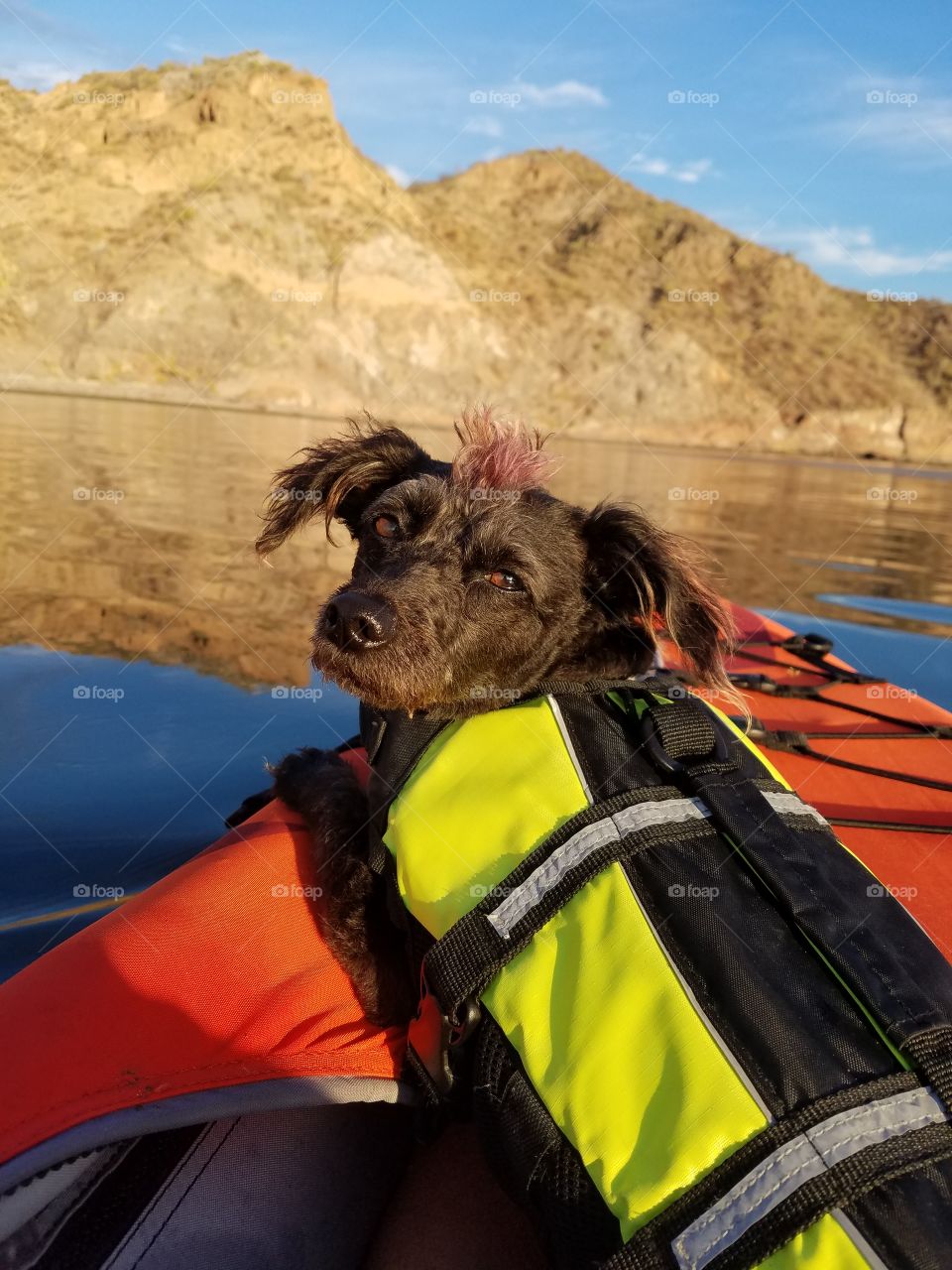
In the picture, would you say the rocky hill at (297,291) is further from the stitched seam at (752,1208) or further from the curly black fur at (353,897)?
the stitched seam at (752,1208)

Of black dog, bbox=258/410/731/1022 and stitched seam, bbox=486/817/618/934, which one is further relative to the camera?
black dog, bbox=258/410/731/1022

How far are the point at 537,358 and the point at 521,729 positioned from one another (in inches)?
2450

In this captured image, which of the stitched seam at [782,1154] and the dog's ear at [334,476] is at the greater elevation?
the dog's ear at [334,476]

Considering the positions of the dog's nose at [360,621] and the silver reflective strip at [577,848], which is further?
the dog's nose at [360,621]

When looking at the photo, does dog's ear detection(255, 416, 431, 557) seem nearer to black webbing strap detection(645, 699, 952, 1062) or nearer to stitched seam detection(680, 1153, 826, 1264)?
black webbing strap detection(645, 699, 952, 1062)

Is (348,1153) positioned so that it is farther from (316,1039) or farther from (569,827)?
(569,827)

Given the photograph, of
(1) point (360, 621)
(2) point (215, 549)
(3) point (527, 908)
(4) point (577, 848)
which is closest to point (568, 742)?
(4) point (577, 848)

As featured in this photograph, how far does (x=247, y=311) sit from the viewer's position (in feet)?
167

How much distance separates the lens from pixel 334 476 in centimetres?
387

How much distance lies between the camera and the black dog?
301cm

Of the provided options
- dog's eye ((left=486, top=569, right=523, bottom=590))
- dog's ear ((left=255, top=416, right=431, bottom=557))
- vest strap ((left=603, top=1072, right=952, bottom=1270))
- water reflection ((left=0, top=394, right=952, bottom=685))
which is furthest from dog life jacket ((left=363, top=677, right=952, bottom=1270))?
water reflection ((left=0, top=394, right=952, bottom=685))

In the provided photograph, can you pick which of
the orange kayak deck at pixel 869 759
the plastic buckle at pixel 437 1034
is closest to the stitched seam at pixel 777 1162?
the plastic buckle at pixel 437 1034

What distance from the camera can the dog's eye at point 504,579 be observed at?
3385mm

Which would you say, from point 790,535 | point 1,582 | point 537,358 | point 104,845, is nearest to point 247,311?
point 537,358
